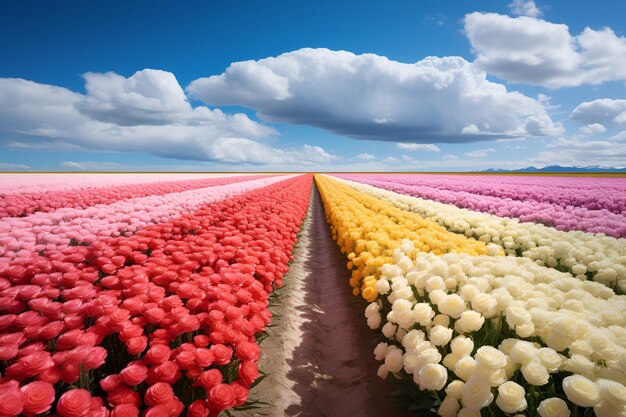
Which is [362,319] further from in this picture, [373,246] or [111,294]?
[111,294]

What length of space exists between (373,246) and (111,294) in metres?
3.48

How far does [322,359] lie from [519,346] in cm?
285

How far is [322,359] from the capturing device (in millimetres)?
4266

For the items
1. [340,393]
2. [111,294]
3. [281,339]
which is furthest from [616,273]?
[111,294]

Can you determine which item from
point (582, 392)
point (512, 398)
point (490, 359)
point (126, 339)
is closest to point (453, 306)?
point (490, 359)

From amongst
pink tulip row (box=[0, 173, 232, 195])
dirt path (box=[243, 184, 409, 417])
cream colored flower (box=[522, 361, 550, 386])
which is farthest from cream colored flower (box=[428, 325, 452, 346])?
pink tulip row (box=[0, 173, 232, 195])

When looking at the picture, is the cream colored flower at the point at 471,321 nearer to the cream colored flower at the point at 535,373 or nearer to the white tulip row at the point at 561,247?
the cream colored flower at the point at 535,373

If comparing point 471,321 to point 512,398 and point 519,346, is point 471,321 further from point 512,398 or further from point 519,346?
point 512,398

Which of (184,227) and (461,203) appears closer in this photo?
(184,227)

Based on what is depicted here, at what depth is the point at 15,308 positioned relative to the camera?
283 centimetres

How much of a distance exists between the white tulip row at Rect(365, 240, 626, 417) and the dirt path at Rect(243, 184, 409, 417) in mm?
568

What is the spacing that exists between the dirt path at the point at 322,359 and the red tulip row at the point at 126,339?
37.3 inches

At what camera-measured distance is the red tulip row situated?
6.12 feet

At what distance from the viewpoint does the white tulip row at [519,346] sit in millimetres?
1762
